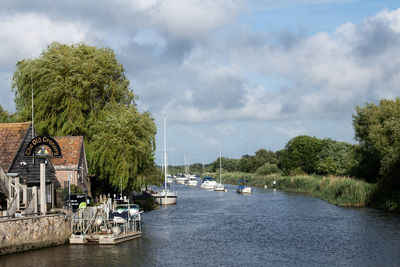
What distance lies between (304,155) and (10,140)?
322 feet

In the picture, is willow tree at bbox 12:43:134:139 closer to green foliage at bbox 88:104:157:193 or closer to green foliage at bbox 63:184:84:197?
green foliage at bbox 88:104:157:193

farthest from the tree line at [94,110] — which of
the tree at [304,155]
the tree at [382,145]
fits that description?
the tree at [304,155]

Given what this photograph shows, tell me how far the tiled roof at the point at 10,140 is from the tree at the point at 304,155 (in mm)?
93038

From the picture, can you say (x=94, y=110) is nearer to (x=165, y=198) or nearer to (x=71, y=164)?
(x=71, y=164)

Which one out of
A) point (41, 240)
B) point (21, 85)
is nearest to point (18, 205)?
point (41, 240)

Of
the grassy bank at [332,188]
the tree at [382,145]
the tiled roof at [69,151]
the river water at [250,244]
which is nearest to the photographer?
the river water at [250,244]

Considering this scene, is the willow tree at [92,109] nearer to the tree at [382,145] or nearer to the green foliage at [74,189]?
the green foliage at [74,189]

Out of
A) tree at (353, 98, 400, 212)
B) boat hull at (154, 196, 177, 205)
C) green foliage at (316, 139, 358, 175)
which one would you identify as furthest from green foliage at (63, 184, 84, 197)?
green foliage at (316, 139, 358, 175)

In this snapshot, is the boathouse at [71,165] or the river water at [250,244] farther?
the boathouse at [71,165]

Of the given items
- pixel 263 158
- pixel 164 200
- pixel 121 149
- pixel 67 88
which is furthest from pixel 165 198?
pixel 263 158

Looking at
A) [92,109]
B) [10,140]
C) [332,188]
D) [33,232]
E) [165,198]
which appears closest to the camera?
[33,232]

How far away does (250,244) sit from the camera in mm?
35281

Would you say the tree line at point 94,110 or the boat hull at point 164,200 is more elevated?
the tree line at point 94,110

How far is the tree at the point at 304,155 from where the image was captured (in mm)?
124375
